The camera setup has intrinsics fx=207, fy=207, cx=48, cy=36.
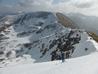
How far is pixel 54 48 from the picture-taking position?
152 m

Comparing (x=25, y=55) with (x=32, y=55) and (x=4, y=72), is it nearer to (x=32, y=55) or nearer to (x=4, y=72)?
(x=32, y=55)

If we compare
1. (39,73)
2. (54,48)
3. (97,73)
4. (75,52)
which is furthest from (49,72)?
(54,48)

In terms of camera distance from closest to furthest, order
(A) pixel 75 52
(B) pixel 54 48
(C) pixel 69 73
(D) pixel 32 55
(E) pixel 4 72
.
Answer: (C) pixel 69 73, (E) pixel 4 72, (A) pixel 75 52, (B) pixel 54 48, (D) pixel 32 55

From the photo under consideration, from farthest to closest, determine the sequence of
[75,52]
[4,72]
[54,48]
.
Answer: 1. [54,48]
2. [75,52]
3. [4,72]

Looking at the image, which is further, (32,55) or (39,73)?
Result: (32,55)

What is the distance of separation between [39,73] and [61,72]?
203 cm

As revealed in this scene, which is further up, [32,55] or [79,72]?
[79,72]

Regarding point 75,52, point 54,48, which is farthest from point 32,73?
point 54,48

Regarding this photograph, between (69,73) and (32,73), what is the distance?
342 cm

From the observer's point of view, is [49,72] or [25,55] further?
[25,55]

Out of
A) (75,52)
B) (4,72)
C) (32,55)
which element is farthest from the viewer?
(32,55)

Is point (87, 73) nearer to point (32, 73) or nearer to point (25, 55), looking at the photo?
point (32, 73)

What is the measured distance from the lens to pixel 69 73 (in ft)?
61.2

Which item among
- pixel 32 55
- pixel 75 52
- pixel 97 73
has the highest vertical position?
pixel 97 73
